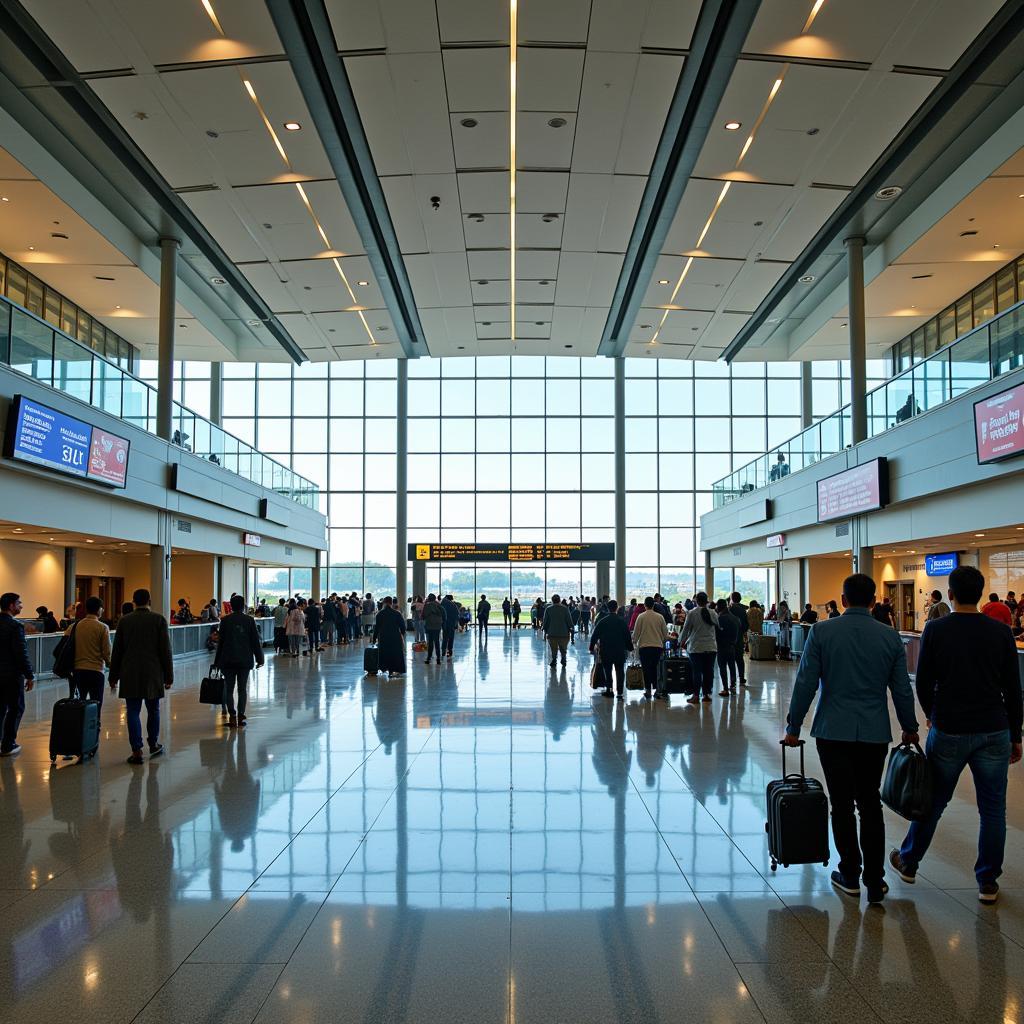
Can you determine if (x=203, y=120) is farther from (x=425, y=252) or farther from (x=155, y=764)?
(x=155, y=764)

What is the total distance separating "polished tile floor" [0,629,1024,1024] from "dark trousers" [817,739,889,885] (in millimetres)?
252

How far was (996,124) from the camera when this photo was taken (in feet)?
48.9

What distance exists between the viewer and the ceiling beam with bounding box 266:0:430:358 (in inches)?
484

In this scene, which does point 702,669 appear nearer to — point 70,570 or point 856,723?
point 856,723

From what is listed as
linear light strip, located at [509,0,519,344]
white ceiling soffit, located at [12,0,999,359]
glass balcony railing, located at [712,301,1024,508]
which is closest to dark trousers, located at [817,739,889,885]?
glass balcony railing, located at [712,301,1024,508]

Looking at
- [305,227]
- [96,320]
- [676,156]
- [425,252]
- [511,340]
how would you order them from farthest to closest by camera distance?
[511,340] < [96,320] < [425,252] < [305,227] < [676,156]

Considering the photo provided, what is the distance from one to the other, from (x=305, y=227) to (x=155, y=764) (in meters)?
13.9

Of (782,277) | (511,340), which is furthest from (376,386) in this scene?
(782,277)

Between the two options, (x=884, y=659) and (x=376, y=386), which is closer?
(x=884, y=659)

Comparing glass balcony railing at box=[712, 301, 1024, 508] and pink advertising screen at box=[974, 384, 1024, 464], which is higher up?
glass balcony railing at box=[712, 301, 1024, 508]

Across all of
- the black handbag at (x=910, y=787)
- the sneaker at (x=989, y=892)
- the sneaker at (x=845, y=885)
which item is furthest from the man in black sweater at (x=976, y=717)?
the sneaker at (x=845, y=885)

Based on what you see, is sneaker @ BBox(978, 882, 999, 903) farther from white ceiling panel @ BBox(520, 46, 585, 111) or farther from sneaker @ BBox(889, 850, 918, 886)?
white ceiling panel @ BBox(520, 46, 585, 111)

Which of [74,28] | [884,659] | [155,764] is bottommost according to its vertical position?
[155,764]

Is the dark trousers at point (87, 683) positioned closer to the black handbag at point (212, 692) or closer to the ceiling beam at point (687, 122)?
the black handbag at point (212, 692)
